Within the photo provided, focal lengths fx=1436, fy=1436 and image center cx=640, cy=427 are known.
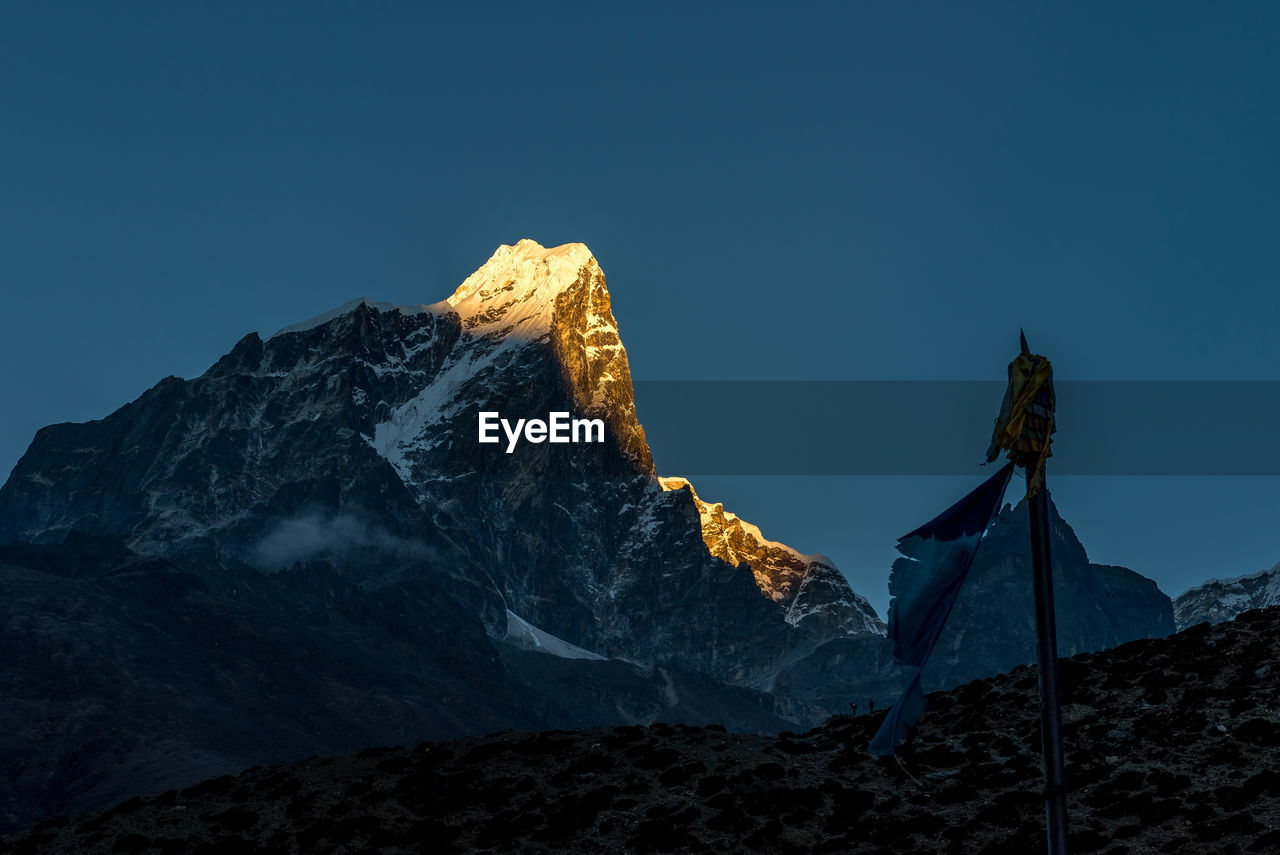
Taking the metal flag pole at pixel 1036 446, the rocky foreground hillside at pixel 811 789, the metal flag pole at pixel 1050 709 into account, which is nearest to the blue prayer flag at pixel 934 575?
the metal flag pole at pixel 1036 446

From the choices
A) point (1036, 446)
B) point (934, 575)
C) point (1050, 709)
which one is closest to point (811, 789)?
point (934, 575)

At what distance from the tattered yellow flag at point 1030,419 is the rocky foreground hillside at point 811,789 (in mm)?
38420

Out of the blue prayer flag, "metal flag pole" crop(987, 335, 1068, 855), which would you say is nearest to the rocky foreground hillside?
the blue prayer flag

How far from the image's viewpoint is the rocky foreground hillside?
5831 centimetres

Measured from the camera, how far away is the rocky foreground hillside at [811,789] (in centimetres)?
5831

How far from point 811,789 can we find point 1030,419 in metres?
50.2

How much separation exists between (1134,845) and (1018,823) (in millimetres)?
5455

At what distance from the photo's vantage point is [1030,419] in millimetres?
18656

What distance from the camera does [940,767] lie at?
68.9 m

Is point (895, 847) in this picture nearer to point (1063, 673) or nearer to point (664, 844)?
point (664, 844)

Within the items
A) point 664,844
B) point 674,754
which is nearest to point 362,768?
point 674,754

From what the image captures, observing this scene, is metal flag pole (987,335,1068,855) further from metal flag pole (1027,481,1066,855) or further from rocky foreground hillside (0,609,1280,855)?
rocky foreground hillside (0,609,1280,855)

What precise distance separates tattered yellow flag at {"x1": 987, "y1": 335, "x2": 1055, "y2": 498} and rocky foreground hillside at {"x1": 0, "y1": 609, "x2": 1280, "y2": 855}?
38.4m

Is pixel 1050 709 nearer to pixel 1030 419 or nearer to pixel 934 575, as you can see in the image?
pixel 934 575
